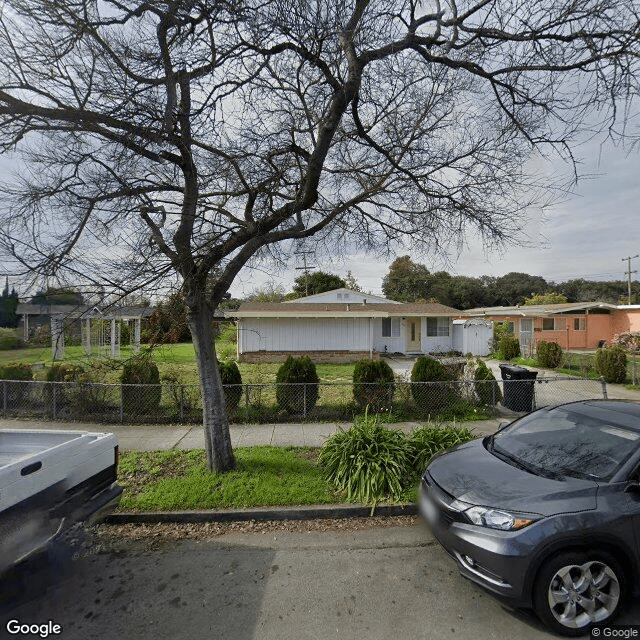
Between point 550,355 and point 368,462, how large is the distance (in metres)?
13.7

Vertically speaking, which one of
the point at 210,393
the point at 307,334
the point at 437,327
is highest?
the point at 437,327

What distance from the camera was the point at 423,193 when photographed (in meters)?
5.93

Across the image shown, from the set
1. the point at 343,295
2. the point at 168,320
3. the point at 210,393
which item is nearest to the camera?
the point at 168,320

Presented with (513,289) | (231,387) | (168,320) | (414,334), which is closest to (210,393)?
(168,320)

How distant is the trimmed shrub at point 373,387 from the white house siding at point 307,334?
34.6 ft

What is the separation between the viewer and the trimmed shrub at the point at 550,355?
15.0 meters

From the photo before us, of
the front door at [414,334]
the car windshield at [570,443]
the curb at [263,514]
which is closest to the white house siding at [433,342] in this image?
the front door at [414,334]

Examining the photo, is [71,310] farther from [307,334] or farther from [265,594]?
[307,334]

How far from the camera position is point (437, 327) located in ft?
71.0

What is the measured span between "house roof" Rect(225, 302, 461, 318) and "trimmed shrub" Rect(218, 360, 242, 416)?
28.0 ft

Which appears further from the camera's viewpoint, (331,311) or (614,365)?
(331,311)

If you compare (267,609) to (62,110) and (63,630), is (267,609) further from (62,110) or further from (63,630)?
(62,110)

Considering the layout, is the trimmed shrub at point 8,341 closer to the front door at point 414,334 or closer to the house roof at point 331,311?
the house roof at point 331,311

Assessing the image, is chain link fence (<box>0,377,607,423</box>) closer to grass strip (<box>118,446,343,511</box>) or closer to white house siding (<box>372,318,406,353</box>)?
grass strip (<box>118,446,343,511</box>)
